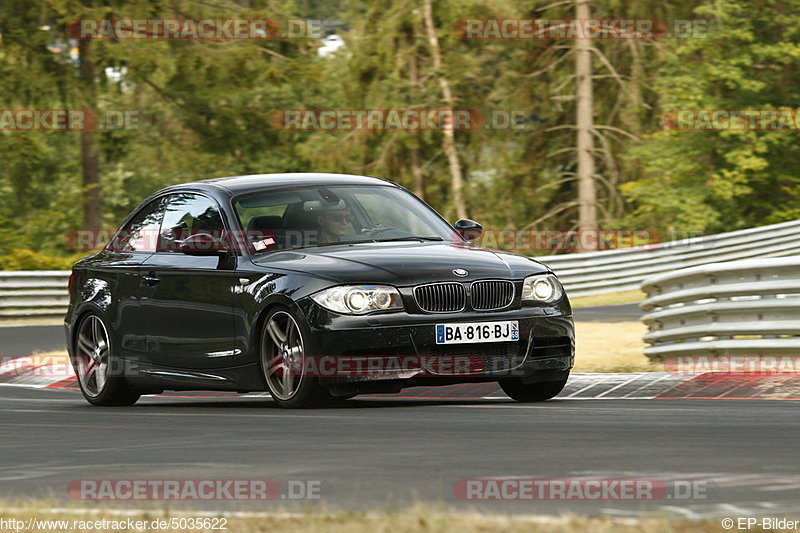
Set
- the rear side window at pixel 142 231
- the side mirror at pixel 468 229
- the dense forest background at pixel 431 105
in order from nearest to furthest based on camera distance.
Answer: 1. the side mirror at pixel 468 229
2. the rear side window at pixel 142 231
3. the dense forest background at pixel 431 105

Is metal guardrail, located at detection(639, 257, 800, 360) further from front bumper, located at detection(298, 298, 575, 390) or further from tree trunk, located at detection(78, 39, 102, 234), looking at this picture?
tree trunk, located at detection(78, 39, 102, 234)

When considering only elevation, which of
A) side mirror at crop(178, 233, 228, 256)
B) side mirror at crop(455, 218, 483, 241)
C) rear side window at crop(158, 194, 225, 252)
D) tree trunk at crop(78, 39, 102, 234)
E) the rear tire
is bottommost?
the rear tire

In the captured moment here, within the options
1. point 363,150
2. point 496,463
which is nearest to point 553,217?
point 363,150

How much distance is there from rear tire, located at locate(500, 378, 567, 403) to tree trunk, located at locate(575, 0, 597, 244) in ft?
110

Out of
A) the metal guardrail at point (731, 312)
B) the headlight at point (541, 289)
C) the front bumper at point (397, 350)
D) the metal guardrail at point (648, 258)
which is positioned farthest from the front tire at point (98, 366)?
the metal guardrail at point (648, 258)

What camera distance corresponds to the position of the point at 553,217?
49.2 m

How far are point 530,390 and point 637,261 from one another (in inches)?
752

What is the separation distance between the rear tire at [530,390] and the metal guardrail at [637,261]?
1831 cm

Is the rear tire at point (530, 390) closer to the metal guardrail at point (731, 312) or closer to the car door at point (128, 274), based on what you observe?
the metal guardrail at point (731, 312)

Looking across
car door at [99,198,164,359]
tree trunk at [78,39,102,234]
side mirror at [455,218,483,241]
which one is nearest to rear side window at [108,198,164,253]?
car door at [99,198,164,359]

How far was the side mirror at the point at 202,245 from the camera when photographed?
35.0 feet

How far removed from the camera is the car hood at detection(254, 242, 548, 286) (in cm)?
972

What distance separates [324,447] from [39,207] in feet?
155

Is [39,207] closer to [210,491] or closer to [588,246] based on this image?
[588,246]
